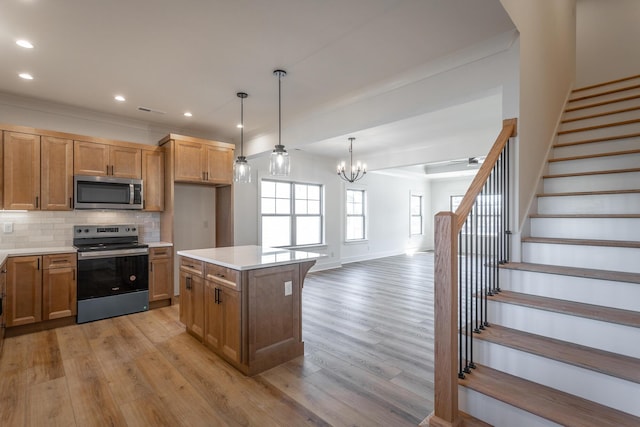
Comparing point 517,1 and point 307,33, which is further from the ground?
point 517,1

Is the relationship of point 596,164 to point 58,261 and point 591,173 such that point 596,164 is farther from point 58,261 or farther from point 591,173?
point 58,261

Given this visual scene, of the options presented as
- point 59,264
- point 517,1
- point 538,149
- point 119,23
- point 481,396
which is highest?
point 517,1

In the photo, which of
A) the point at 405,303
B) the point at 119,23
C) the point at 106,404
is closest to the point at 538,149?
the point at 405,303

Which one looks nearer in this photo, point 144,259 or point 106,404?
point 106,404

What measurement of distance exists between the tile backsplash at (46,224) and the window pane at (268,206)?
2.40 meters

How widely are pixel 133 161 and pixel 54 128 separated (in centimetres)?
96

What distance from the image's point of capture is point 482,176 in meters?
2.03

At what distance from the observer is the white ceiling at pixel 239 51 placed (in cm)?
221

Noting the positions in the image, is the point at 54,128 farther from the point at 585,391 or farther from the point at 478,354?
the point at 585,391

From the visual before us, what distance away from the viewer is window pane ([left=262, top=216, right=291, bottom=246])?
21.2ft

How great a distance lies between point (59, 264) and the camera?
3689 millimetres

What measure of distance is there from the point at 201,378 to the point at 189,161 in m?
3.11

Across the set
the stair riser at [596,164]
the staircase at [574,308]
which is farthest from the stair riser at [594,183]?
the stair riser at [596,164]

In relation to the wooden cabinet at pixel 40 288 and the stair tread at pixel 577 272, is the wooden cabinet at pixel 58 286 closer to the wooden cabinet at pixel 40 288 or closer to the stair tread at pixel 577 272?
the wooden cabinet at pixel 40 288
